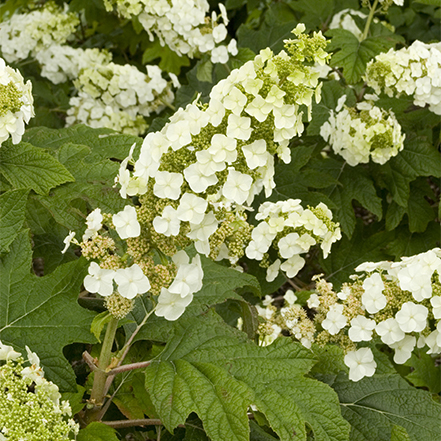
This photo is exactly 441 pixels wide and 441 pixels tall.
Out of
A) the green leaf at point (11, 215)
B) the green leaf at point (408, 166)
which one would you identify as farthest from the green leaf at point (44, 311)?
the green leaf at point (408, 166)

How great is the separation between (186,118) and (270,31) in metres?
2.78

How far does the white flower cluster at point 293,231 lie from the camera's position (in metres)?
2.45

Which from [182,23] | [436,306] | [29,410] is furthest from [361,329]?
[182,23]

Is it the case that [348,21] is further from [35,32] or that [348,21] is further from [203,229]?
[203,229]

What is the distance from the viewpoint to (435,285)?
1971mm

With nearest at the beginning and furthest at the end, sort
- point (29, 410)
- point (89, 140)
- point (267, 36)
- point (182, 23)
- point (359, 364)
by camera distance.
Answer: point (29, 410) < point (359, 364) < point (89, 140) < point (182, 23) < point (267, 36)

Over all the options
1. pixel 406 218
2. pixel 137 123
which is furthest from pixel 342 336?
pixel 137 123

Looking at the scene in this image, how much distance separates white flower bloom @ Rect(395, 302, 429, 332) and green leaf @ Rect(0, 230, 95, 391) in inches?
38.4

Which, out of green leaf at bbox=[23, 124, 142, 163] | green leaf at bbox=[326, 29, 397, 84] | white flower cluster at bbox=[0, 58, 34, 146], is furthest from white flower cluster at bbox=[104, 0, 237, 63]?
white flower cluster at bbox=[0, 58, 34, 146]

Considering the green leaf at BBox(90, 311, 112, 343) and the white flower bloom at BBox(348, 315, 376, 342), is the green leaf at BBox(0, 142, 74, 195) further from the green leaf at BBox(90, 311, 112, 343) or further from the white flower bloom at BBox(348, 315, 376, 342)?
the white flower bloom at BBox(348, 315, 376, 342)

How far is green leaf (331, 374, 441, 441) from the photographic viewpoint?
2189 millimetres

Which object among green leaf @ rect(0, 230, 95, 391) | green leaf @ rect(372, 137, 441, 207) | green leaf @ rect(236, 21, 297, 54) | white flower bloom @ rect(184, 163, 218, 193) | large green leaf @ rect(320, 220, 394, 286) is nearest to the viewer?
white flower bloom @ rect(184, 163, 218, 193)

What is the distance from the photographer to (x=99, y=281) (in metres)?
1.82

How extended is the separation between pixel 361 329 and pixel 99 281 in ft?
2.75
